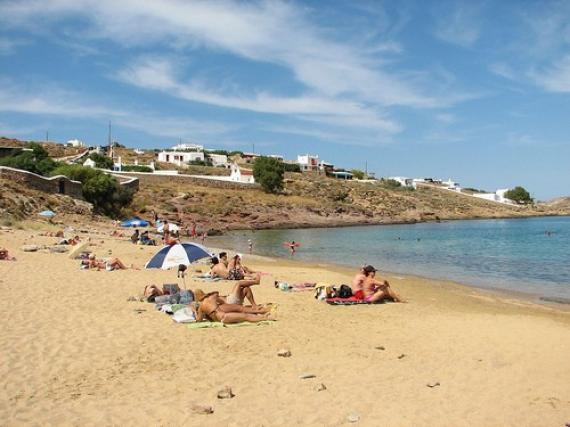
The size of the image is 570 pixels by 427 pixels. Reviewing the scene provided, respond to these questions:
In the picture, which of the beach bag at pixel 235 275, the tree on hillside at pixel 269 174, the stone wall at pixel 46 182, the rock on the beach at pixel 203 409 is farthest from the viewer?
the tree on hillside at pixel 269 174

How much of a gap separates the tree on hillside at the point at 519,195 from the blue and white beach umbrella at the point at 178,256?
15354 cm

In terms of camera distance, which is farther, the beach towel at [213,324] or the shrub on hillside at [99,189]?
the shrub on hillside at [99,189]

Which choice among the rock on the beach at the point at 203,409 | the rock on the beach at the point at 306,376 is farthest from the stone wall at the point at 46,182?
the rock on the beach at the point at 203,409

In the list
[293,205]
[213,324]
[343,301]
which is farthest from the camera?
[293,205]

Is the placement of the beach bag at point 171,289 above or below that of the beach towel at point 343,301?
above

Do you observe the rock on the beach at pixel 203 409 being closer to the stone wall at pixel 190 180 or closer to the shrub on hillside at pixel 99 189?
the shrub on hillside at pixel 99 189

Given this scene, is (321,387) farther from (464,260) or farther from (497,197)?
(497,197)

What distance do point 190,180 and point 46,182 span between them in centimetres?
3721

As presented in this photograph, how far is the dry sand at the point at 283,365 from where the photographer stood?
6.74 meters

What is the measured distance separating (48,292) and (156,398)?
8267mm

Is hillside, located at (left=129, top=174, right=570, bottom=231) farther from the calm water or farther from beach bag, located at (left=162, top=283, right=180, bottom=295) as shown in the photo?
beach bag, located at (left=162, top=283, right=180, bottom=295)

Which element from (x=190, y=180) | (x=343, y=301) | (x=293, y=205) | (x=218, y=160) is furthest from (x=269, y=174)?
(x=343, y=301)

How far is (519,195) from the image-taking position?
15500 centimetres

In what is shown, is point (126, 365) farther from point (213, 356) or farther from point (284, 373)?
point (284, 373)
